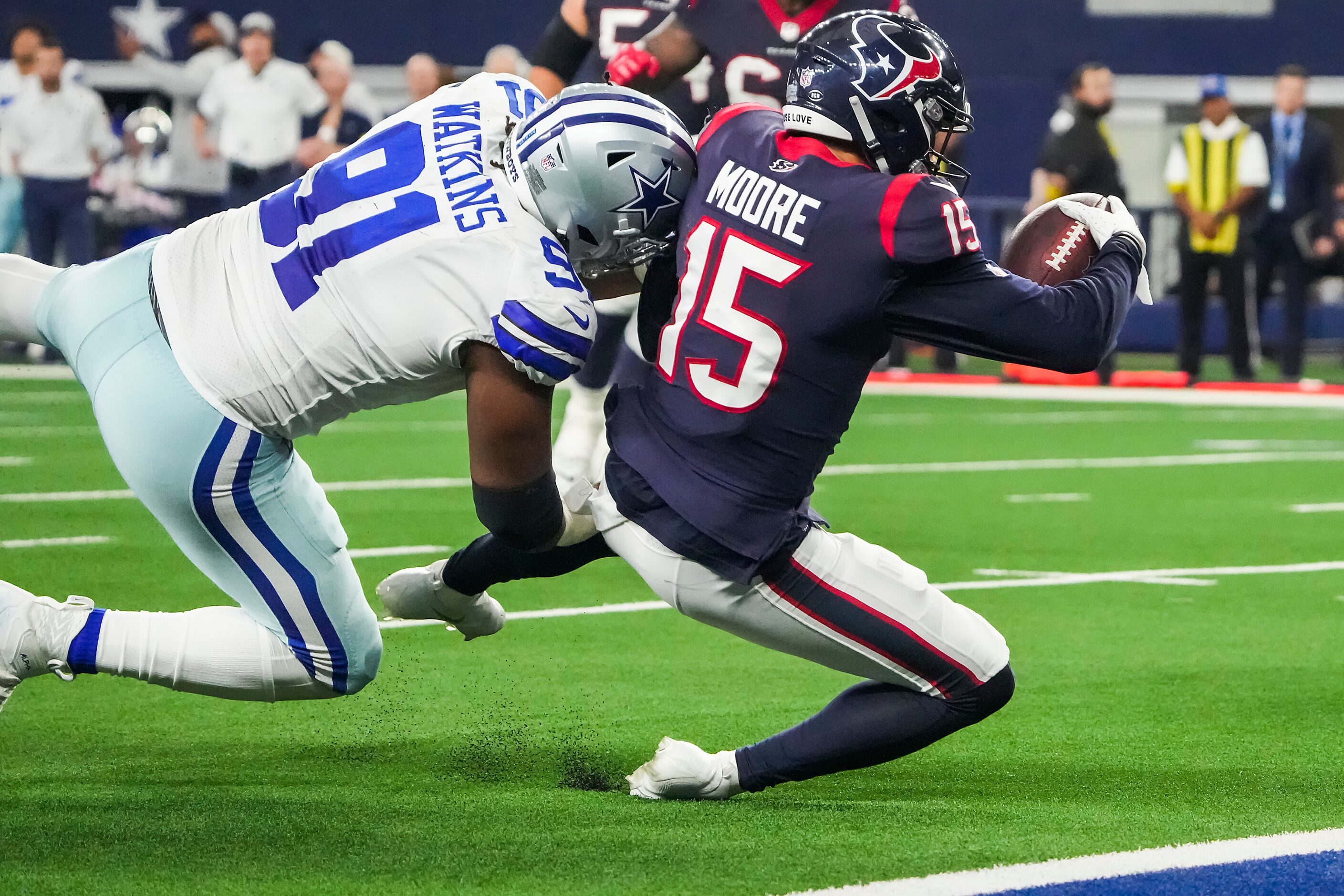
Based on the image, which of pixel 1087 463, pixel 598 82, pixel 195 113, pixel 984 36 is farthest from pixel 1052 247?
pixel 984 36

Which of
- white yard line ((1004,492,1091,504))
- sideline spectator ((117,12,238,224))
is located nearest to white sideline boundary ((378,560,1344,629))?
white yard line ((1004,492,1091,504))

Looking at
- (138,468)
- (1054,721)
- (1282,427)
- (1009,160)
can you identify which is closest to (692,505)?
(138,468)

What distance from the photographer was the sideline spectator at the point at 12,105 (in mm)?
13734

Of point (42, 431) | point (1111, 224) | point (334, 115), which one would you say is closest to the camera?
point (1111, 224)

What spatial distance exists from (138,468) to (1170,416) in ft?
30.2

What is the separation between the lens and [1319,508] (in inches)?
318

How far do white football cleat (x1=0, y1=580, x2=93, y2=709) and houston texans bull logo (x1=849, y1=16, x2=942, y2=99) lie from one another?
1.75m

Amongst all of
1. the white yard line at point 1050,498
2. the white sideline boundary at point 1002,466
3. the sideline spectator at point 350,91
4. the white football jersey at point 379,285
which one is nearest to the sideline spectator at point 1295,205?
the white sideline boundary at point 1002,466

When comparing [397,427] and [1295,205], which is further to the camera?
[1295,205]

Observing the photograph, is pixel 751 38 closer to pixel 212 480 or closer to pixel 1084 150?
pixel 212 480

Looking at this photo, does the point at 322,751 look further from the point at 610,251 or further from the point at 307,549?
the point at 610,251

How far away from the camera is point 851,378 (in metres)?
3.59

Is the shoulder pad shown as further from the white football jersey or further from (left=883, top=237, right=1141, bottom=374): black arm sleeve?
(left=883, top=237, right=1141, bottom=374): black arm sleeve

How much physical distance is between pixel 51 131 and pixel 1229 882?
479 inches
